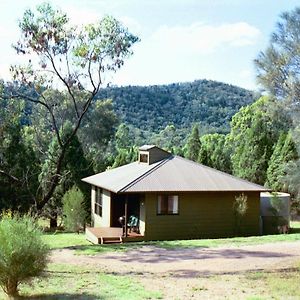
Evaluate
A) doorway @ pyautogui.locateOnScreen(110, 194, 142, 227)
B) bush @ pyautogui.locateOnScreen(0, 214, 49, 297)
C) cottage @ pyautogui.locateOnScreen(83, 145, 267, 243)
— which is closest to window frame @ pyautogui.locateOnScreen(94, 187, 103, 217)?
cottage @ pyautogui.locateOnScreen(83, 145, 267, 243)

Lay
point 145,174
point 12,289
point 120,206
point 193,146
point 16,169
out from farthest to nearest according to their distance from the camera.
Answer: point 193,146 < point 16,169 < point 120,206 < point 145,174 < point 12,289

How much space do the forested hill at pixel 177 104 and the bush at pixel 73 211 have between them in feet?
149

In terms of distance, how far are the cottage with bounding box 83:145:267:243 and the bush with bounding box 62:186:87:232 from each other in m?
1.13

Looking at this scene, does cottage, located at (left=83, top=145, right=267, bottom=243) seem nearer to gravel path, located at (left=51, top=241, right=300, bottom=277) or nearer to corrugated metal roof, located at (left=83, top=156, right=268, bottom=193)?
corrugated metal roof, located at (left=83, top=156, right=268, bottom=193)

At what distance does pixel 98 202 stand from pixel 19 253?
15875 mm

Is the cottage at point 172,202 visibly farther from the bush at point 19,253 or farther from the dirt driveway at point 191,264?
the bush at point 19,253

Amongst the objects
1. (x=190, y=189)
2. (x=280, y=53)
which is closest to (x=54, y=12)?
(x=280, y=53)

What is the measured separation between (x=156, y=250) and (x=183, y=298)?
5647mm

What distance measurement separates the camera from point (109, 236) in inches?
764

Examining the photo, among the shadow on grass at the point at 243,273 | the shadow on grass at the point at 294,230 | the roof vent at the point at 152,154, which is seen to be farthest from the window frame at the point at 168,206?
the shadow on grass at the point at 243,273

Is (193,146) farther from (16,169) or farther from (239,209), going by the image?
(239,209)

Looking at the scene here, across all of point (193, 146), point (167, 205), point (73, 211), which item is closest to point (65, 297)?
point (167, 205)

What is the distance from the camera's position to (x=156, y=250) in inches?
563

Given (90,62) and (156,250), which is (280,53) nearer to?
(90,62)
